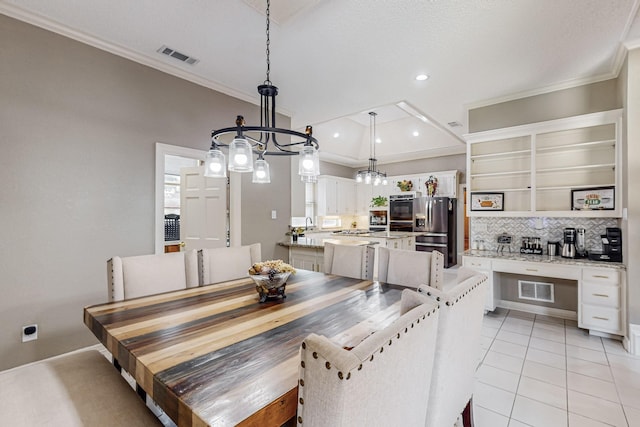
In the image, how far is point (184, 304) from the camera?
1.69m

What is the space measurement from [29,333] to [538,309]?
5418mm

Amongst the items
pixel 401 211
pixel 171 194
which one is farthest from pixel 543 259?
pixel 171 194

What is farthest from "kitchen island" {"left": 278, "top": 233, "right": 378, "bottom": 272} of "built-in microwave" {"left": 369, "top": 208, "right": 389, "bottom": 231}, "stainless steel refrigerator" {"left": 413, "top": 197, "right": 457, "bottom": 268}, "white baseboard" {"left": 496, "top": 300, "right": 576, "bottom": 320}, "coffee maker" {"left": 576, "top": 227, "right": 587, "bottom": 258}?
"built-in microwave" {"left": 369, "top": 208, "right": 389, "bottom": 231}

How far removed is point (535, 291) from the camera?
12.3 feet

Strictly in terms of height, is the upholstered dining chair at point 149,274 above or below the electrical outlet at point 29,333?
above

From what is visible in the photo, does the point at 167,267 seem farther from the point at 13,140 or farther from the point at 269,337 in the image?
the point at 13,140

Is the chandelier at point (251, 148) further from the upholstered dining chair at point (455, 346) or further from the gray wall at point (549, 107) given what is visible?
the gray wall at point (549, 107)

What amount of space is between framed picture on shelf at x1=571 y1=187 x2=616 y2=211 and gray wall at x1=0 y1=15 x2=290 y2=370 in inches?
188

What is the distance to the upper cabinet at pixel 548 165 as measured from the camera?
10.6 ft

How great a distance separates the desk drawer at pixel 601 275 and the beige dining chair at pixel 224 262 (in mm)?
3395

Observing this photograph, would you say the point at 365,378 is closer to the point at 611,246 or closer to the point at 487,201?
the point at 611,246

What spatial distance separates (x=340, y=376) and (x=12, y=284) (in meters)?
3.01

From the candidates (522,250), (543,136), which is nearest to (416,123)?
(543,136)

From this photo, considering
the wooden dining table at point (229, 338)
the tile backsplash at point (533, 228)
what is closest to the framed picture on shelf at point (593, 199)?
the tile backsplash at point (533, 228)
